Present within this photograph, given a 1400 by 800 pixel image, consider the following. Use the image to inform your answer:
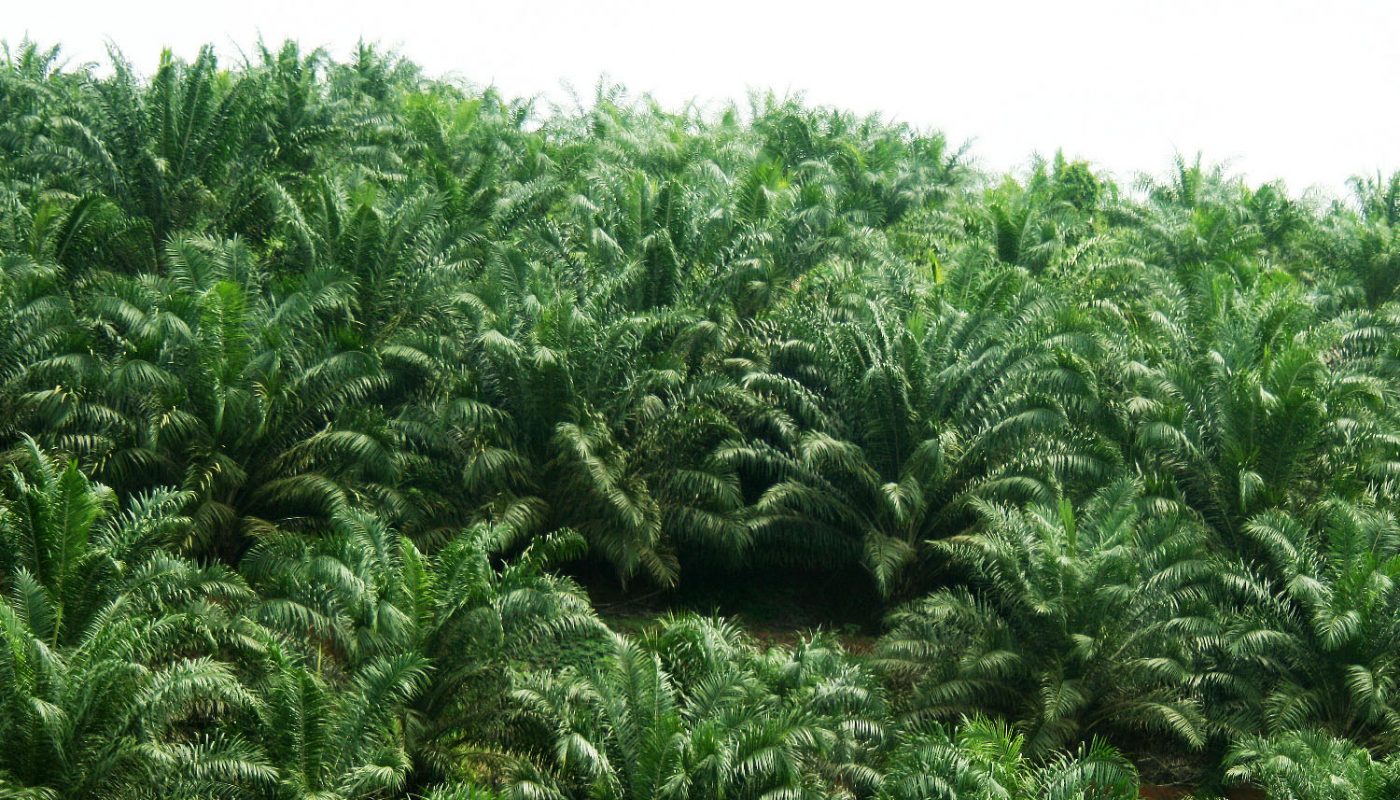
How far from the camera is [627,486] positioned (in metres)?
17.3

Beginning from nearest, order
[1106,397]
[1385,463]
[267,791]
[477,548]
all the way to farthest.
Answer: [267,791], [477,548], [1385,463], [1106,397]

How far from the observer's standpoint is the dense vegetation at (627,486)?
12117mm

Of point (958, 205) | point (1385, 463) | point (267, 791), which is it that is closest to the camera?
point (267, 791)

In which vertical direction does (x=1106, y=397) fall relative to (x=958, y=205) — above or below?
below

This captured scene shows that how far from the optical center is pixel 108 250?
19.3 m

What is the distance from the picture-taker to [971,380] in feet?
58.4

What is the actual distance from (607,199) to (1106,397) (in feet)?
27.1

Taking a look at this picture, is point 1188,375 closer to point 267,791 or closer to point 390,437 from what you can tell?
→ point 390,437

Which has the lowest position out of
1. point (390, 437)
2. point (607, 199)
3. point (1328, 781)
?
point (1328, 781)

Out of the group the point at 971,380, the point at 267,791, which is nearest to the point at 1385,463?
the point at 971,380

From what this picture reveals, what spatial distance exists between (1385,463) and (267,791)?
13106 mm

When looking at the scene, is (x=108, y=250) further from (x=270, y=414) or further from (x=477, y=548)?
(x=477, y=548)

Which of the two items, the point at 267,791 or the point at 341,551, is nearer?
the point at 267,791

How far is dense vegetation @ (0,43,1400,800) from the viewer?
1212 cm
